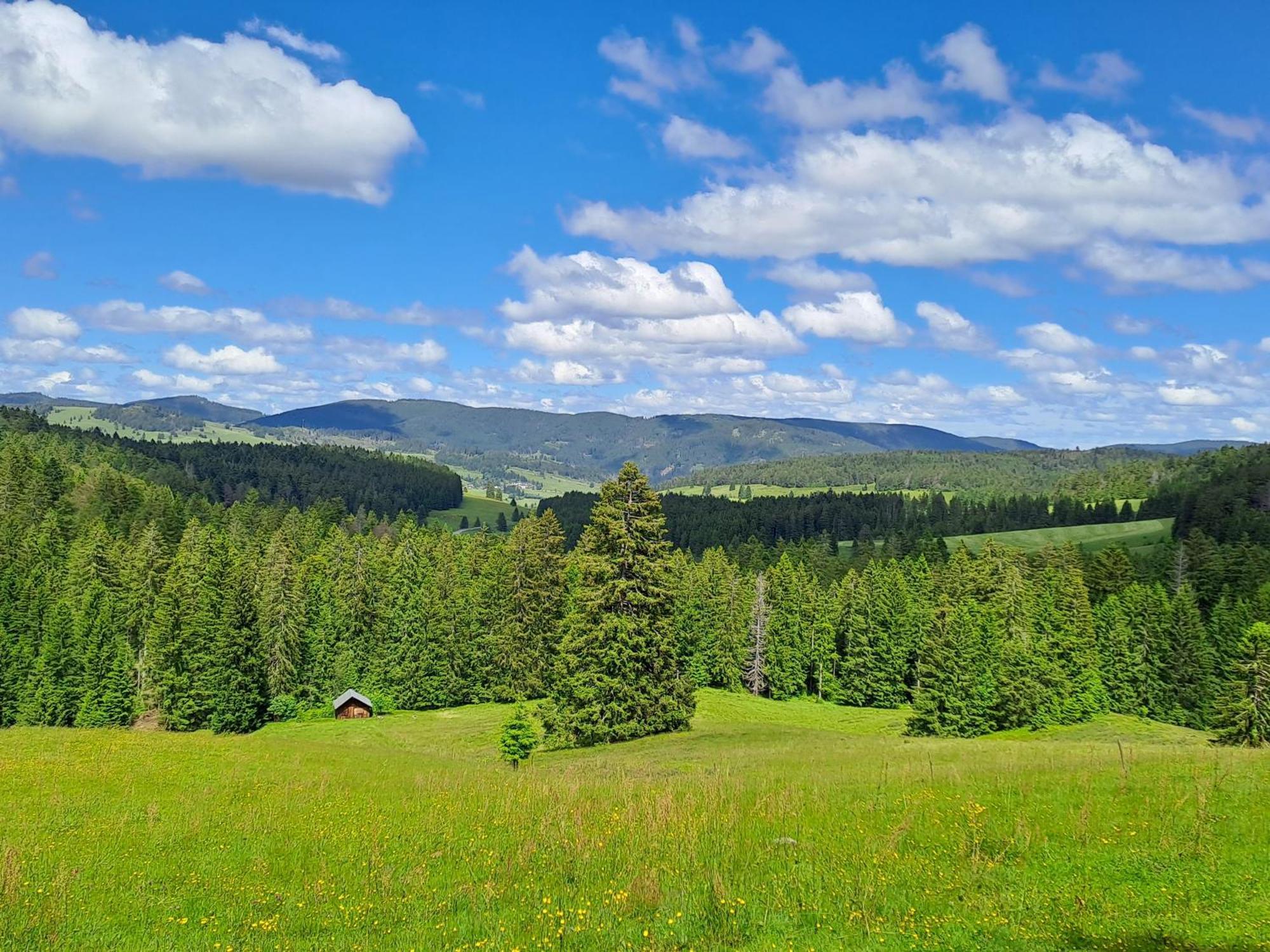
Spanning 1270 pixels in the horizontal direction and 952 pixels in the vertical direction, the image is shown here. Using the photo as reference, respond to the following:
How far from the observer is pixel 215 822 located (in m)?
17.0

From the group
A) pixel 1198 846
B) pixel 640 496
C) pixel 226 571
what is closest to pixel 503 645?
pixel 226 571

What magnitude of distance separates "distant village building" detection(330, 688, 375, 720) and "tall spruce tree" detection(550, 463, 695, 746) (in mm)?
36923

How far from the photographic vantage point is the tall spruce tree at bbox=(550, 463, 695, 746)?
4441cm

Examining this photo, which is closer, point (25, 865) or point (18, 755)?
point (25, 865)

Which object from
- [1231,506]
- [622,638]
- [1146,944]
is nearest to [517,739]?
[622,638]

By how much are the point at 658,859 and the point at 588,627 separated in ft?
108

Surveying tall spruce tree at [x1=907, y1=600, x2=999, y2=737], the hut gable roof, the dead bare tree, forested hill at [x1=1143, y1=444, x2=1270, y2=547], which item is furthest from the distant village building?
forested hill at [x1=1143, y1=444, x2=1270, y2=547]

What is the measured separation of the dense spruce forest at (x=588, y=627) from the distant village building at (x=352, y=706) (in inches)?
142

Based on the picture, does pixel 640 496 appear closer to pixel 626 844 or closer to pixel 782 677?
pixel 626 844

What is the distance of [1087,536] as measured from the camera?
18225 cm

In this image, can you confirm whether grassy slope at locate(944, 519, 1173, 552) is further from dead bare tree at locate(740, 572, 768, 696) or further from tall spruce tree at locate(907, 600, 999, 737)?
tall spruce tree at locate(907, 600, 999, 737)

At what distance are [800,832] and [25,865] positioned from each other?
14.1 meters

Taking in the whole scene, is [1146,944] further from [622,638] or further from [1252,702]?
[1252,702]

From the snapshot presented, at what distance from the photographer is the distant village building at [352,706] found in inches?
2965
